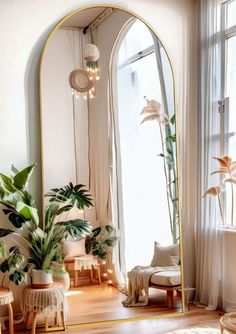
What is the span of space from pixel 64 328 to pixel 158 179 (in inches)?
62.4

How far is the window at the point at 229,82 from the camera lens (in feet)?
15.3

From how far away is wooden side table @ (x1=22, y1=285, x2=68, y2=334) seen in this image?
3.94 metres

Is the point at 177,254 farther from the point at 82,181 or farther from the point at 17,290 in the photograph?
the point at 17,290

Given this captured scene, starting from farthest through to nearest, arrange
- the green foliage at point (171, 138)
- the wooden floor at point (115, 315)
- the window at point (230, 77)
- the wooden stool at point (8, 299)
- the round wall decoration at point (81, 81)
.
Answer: the green foliage at point (171, 138) < the window at point (230, 77) < the round wall decoration at point (81, 81) < the wooden floor at point (115, 315) < the wooden stool at point (8, 299)

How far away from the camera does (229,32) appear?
4664 mm

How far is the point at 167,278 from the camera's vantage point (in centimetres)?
459

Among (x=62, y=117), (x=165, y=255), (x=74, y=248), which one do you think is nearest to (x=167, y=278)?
(x=165, y=255)

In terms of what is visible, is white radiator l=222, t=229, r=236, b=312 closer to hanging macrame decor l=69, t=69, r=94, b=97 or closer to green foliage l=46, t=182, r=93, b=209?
green foliage l=46, t=182, r=93, b=209

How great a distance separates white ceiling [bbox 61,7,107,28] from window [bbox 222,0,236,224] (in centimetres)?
124

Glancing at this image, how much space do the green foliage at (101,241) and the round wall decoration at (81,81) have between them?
4.06ft

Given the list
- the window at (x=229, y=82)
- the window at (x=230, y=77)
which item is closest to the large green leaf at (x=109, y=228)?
the window at (x=229, y=82)

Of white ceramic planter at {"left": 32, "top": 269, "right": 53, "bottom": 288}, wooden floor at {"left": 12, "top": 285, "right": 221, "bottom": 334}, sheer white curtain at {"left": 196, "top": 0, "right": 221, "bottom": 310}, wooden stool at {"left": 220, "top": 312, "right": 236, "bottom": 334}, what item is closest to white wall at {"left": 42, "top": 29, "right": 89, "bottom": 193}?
white ceramic planter at {"left": 32, "top": 269, "right": 53, "bottom": 288}

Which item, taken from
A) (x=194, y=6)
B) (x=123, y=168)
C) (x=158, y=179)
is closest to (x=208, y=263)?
(x=158, y=179)

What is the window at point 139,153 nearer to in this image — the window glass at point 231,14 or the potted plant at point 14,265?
the window glass at point 231,14
